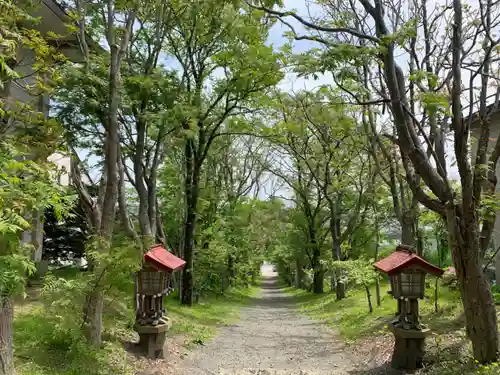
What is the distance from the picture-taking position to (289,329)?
1548 cm

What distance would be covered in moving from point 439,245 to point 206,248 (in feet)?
45.9

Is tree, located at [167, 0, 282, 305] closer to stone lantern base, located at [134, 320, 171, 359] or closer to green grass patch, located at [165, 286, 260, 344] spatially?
green grass patch, located at [165, 286, 260, 344]

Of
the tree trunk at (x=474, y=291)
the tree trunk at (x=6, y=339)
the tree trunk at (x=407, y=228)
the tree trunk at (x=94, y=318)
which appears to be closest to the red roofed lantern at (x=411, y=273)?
the tree trunk at (x=474, y=291)

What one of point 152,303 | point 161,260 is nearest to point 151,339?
point 152,303

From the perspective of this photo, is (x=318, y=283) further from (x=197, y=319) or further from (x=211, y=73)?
(x=211, y=73)

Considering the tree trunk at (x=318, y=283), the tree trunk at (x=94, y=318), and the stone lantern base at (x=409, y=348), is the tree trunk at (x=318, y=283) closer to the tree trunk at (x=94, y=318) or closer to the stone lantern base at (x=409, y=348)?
the stone lantern base at (x=409, y=348)

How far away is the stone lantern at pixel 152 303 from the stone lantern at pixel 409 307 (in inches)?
176

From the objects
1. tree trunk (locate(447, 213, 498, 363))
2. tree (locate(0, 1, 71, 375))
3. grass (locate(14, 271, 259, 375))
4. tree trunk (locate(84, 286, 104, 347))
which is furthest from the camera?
tree trunk (locate(84, 286, 104, 347))

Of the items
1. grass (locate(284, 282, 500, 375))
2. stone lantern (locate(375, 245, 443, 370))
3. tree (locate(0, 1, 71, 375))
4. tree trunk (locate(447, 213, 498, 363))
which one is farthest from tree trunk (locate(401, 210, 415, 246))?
tree (locate(0, 1, 71, 375))

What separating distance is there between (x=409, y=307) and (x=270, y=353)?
398cm

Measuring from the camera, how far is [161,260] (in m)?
9.06

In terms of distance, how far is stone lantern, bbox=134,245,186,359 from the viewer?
9016 mm

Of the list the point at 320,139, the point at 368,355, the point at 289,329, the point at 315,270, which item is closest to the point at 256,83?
the point at 320,139

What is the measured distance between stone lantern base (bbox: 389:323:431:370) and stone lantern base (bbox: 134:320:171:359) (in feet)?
15.2
